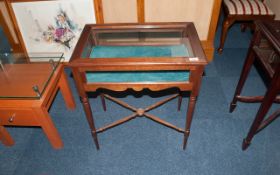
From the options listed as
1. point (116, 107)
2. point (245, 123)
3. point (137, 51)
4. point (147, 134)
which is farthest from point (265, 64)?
point (116, 107)

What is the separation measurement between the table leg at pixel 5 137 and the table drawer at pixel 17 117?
121 mm

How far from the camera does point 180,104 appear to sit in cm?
219

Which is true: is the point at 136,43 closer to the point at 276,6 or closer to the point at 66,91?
the point at 66,91

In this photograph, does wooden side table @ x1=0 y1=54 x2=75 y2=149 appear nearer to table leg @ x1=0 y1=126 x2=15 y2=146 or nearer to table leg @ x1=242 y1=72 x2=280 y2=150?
table leg @ x1=0 y1=126 x2=15 y2=146

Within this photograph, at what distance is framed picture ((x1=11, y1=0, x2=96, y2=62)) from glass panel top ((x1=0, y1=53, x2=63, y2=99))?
0.61m

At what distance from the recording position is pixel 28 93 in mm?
1714

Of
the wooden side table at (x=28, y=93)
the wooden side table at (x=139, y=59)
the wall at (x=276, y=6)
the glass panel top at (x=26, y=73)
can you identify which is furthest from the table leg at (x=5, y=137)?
the wall at (x=276, y=6)

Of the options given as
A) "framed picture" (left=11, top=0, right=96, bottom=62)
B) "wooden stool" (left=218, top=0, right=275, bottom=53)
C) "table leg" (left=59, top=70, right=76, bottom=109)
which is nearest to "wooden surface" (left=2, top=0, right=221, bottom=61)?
"framed picture" (left=11, top=0, right=96, bottom=62)

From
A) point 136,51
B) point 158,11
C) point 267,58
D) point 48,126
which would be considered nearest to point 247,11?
point 158,11

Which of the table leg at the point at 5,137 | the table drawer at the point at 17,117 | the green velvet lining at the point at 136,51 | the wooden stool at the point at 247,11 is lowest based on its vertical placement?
the table leg at the point at 5,137

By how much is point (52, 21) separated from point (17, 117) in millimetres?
1267

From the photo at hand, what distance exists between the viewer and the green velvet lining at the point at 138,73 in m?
1.50

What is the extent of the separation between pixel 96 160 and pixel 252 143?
1304 mm

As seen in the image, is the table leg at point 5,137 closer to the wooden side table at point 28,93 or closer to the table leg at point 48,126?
the wooden side table at point 28,93
